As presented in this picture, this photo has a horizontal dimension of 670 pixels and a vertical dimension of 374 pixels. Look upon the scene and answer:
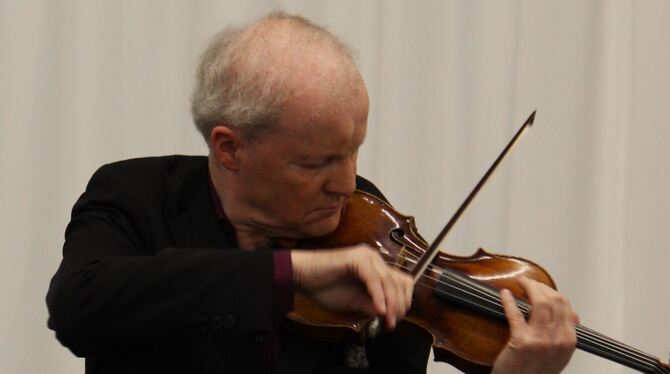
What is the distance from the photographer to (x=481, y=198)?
226cm

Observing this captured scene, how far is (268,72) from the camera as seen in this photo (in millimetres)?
1326

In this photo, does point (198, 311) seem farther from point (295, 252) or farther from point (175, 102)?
point (175, 102)

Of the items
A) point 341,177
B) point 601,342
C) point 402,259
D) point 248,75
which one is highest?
point 248,75

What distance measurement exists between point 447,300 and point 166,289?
15.9 inches

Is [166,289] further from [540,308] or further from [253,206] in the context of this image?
[540,308]

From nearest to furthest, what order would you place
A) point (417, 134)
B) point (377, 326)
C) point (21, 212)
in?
point (377, 326)
point (21, 212)
point (417, 134)

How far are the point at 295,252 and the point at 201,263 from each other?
0.33 ft

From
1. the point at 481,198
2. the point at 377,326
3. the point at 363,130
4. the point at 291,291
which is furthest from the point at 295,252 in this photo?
the point at 481,198

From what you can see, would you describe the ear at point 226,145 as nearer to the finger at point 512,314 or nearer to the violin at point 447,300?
the violin at point 447,300

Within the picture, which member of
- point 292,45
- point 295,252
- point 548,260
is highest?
point 292,45

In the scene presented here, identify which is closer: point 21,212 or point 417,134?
point 21,212

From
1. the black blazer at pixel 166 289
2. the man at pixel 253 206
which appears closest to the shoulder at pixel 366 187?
the black blazer at pixel 166 289

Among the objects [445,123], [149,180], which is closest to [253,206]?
[149,180]

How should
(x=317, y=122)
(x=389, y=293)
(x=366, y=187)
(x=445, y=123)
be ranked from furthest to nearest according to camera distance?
(x=445, y=123), (x=366, y=187), (x=317, y=122), (x=389, y=293)
